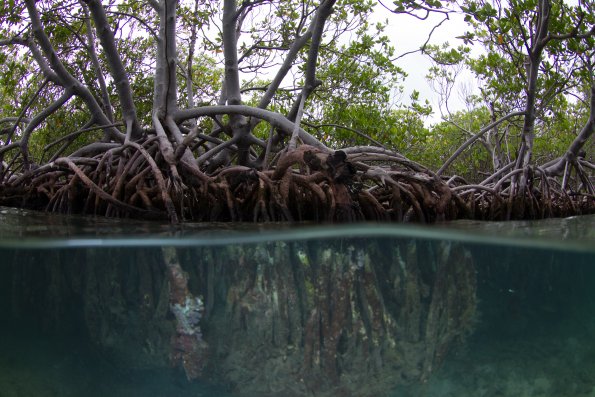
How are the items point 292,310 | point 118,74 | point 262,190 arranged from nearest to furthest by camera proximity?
point 292,310, point 262,190, point 118,74

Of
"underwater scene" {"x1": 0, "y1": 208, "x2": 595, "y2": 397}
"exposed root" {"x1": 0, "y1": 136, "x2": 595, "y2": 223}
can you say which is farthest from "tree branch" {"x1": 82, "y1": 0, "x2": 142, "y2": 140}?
"underwater scene" {"x1": 0, "y1": 208, "x2": 595, "y2": 397}

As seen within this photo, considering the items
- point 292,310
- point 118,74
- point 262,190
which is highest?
point 118,74

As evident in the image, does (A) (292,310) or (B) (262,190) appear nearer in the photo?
(A) (292,310)

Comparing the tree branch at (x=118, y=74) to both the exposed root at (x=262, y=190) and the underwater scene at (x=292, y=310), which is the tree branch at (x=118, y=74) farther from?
the underwater scene at (x=292, y=310)

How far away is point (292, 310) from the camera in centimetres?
348

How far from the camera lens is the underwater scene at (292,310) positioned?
297cm

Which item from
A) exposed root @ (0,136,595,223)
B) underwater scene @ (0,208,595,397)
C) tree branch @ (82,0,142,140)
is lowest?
underwater scene @ (0,208,595,397)

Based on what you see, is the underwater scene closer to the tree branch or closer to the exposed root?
the exposed root

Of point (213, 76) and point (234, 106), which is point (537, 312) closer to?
point (234, 106)

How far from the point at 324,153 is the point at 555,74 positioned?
180 inches

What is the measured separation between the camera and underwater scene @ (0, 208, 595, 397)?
117 inches

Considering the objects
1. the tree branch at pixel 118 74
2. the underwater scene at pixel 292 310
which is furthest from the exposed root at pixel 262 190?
the tree branch at pixel 118 74

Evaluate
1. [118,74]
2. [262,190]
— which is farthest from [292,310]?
[118,74]

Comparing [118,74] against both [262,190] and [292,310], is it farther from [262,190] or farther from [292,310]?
[292,310]
